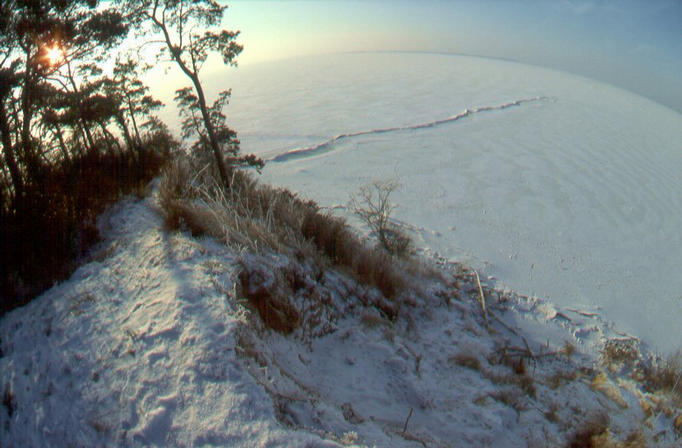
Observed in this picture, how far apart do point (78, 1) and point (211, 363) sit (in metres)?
9.29

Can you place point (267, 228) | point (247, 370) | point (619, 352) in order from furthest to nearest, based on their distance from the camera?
1. point (619, 352)
2. point (267, 228)
3. point (247, 370)

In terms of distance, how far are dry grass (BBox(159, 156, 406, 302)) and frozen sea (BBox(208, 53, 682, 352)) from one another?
5.07m

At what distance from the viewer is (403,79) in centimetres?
4888

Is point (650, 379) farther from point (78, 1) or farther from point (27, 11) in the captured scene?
point (78, 1)

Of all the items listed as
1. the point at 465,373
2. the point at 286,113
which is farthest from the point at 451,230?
the point at 286,113

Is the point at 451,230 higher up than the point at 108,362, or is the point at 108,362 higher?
the point at 108,362

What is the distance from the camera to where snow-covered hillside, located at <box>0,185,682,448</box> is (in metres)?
1.96

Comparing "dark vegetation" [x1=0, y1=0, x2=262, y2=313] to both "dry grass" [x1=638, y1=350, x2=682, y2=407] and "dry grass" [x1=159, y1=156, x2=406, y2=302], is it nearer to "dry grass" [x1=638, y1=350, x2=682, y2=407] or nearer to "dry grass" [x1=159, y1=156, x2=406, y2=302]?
"dry grass" [x1=159, y1=156, x2=406, y2=302]

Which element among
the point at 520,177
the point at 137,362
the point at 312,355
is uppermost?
the point at 137,362

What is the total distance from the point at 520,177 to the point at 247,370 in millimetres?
17492

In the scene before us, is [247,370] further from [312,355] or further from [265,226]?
[265,226]

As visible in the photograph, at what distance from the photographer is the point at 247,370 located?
2.09 m

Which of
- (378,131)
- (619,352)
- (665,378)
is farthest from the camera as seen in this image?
(378,131)

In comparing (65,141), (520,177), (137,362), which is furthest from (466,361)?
(520,177)
